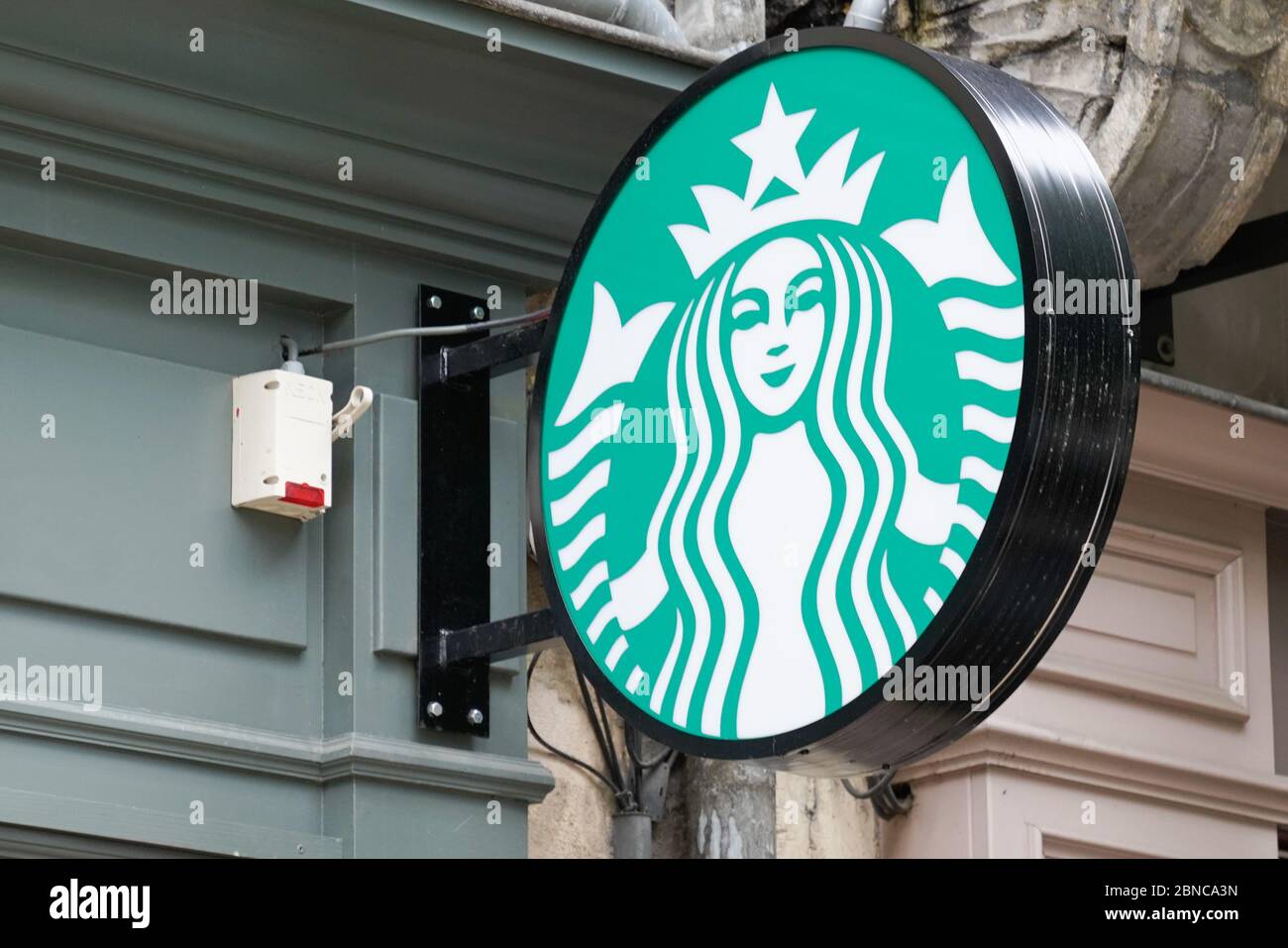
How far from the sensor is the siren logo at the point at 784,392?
11.3 ft

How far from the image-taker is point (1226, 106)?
4969 mm

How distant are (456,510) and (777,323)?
1059 mm

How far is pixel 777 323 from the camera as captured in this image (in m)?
3.75

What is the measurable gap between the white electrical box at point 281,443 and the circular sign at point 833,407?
0.51 m
